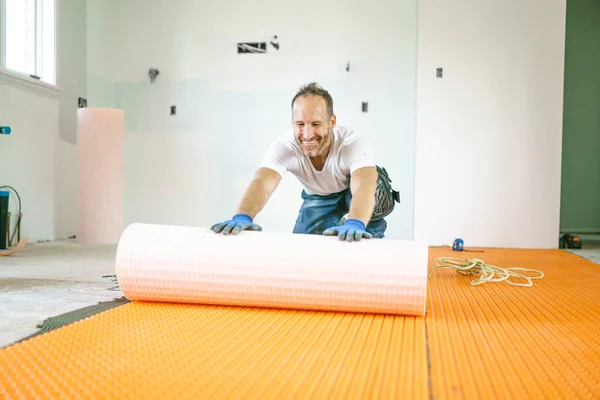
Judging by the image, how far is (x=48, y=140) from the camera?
4359mm

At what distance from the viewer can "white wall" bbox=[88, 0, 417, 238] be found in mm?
4762

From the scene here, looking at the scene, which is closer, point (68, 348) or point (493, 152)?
point (68, 348)

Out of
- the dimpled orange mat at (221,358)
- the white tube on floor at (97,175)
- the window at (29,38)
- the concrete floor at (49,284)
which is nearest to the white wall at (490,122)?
the concrete floor at (49,284)

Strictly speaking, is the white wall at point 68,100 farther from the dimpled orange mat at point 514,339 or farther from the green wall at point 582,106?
the green wall at point 582,106

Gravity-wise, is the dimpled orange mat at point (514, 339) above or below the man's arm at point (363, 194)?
below

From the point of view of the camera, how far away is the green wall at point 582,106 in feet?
17.6

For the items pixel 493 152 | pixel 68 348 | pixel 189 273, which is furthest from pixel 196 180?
pixel 68 348

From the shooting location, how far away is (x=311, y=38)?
4867 millimetres

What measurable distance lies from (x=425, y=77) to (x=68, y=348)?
409 centimetres

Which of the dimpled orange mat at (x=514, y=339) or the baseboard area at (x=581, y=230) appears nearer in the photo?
the dimpled orange mat at (x=514, y=339)

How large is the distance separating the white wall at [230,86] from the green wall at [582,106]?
2.02m

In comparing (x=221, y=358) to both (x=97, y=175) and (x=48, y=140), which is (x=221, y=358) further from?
(x=48, y=140)

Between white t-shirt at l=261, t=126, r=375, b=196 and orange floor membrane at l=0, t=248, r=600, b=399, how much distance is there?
31.6 inches

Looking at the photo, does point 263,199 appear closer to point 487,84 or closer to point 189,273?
point 189,273
